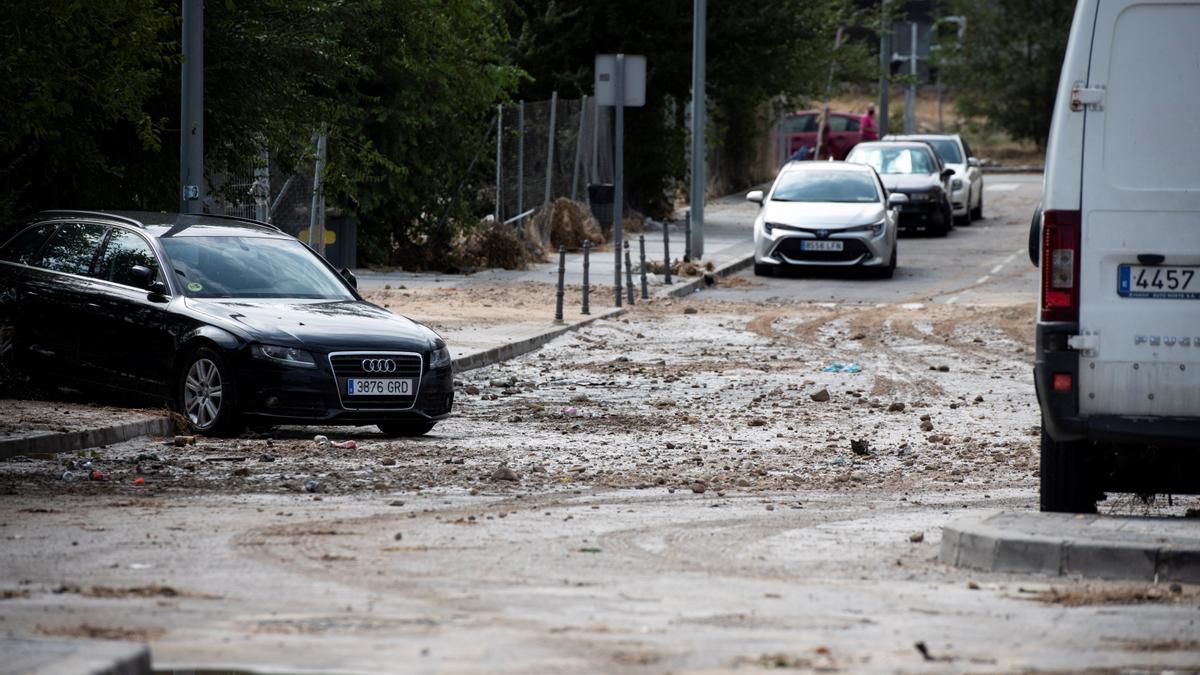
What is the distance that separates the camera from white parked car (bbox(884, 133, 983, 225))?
39375mm

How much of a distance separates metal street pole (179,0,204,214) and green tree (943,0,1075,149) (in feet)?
162

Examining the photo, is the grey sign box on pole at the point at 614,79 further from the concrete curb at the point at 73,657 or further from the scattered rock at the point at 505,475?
the concrete curb at the point at 73,657

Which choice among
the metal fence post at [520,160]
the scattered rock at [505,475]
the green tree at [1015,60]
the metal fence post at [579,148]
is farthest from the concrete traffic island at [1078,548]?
the green tree at [1015,60]

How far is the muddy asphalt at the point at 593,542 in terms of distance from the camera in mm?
6430

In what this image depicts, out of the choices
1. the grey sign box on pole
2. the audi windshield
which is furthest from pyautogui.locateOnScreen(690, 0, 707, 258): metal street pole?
the audi windshield

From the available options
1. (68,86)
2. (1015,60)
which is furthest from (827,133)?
(68,86)

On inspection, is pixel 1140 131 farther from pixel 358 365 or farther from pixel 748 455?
pixel 358 365

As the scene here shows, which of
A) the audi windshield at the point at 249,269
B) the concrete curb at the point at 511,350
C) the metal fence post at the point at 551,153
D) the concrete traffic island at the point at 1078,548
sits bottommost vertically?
the concrete curb at the point at 511,350

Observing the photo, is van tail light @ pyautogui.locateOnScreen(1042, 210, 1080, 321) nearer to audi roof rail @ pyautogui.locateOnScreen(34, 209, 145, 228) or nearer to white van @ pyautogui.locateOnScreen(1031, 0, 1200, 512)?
white van @ pyautogui.locateOnScreen(1031, 0, 1200, 512)

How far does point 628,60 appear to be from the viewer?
984 inches

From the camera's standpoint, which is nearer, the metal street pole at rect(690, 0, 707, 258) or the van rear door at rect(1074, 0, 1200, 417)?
the van rear door at rect(1074, 0, 1200, 417)

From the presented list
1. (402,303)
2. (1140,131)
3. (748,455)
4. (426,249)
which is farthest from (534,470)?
(426,249)

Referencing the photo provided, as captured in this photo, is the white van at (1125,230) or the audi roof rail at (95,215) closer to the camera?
the white van at (1125,230)

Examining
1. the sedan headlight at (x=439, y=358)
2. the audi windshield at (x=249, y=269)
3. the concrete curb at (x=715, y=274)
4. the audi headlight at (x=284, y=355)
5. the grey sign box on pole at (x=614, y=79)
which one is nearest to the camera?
the audi headlight at (x=284, y=355)
